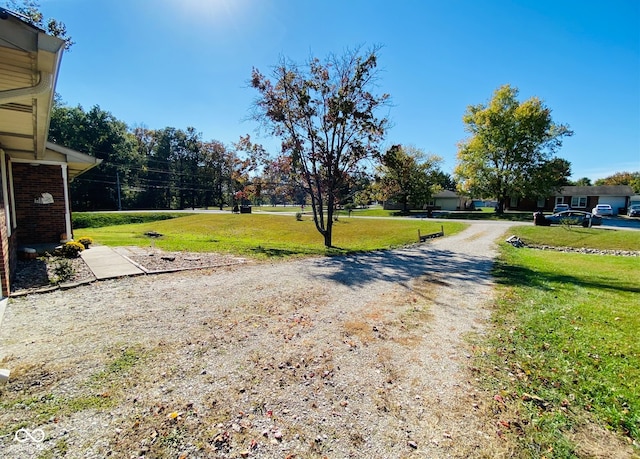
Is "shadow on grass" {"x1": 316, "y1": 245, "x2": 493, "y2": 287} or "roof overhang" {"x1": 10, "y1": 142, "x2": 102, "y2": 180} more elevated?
"roof overhang" {"x1": 10, "y1": 142, "x2": 102, "y2": 180}

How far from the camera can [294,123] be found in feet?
43.7

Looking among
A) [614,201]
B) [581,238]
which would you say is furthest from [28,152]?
[614,201]

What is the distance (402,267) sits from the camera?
9.09 meters

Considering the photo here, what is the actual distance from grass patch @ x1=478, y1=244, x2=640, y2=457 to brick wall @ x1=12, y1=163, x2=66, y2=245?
39.2ft

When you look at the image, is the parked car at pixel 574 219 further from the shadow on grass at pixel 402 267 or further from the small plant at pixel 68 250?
the small plant at pixel 68 250

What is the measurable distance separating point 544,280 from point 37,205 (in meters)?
14.8

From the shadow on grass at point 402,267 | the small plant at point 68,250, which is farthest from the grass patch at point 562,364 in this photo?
the small plant at point 68,250

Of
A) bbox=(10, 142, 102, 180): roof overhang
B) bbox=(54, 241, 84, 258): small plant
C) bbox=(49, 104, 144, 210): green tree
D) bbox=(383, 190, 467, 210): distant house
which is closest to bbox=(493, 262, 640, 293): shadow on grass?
bbox=(54, 241, 84, 258): small plant

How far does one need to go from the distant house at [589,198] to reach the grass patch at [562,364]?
140 feet

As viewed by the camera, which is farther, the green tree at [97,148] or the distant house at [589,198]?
the green tree at [97,148]

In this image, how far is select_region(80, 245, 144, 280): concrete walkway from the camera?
267 inches

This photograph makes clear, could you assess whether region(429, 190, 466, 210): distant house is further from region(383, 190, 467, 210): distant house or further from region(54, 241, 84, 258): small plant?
region(54, 241, 84, 258): small plant

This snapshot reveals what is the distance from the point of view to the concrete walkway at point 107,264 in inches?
267

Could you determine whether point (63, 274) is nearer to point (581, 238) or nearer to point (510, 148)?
point (581, 238)
